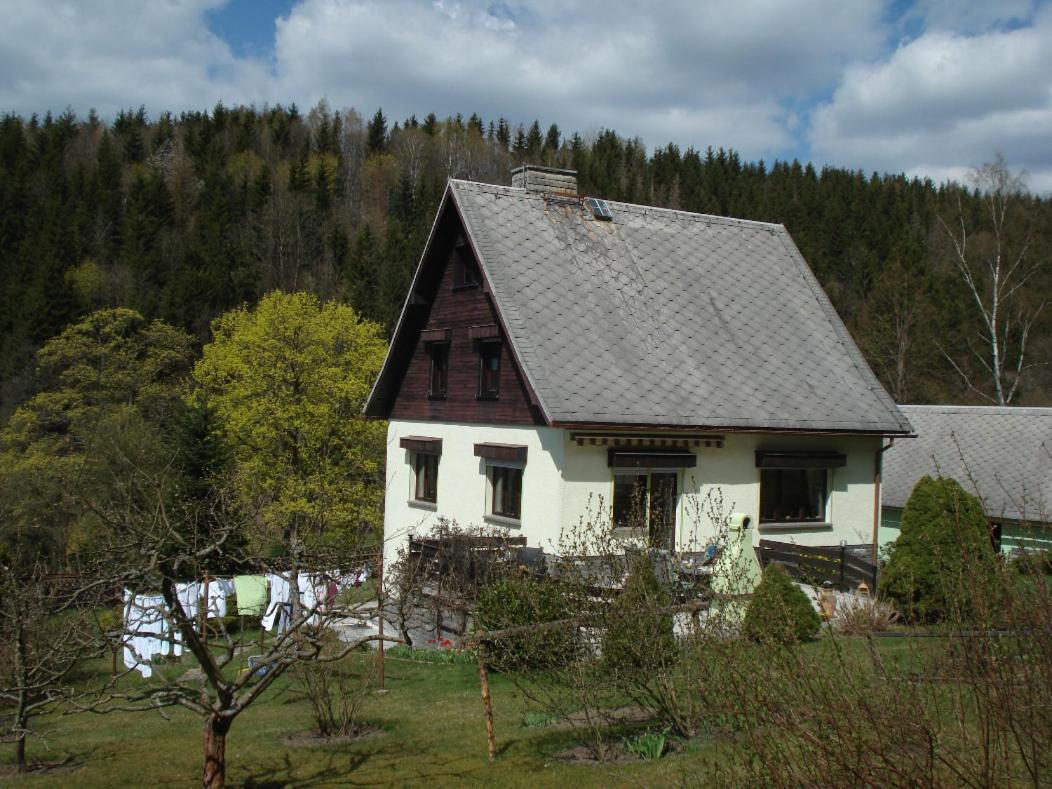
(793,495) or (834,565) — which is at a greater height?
(793,495)

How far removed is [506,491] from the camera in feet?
65.7

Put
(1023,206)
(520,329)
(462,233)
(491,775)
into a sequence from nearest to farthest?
(491,775), (520,329), (462,233), (1023,206)

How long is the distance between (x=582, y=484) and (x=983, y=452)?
1352 centimetres

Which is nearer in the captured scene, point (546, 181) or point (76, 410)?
point (546, 181)

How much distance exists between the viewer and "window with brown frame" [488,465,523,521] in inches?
770

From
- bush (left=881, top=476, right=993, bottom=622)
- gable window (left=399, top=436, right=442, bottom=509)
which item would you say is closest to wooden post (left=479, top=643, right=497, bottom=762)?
bush (left=881, top=476, right=993, bottom=622)

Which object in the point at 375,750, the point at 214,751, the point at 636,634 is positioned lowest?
the point at 375,750

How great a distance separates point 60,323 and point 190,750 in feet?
168

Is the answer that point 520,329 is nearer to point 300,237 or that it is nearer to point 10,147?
point 300,237

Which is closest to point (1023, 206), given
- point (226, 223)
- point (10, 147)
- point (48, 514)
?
point (48, 514)

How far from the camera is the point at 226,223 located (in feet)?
252

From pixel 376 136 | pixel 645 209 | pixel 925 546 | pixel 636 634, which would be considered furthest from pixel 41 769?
pixel 376 136

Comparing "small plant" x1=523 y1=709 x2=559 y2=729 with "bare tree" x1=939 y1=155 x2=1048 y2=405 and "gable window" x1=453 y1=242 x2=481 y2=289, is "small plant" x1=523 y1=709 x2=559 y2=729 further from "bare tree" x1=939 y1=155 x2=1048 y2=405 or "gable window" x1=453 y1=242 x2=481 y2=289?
"bare tree" x1=939 y1=155 x2=1048 y2=405

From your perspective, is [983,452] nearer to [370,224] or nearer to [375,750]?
[375,750]
